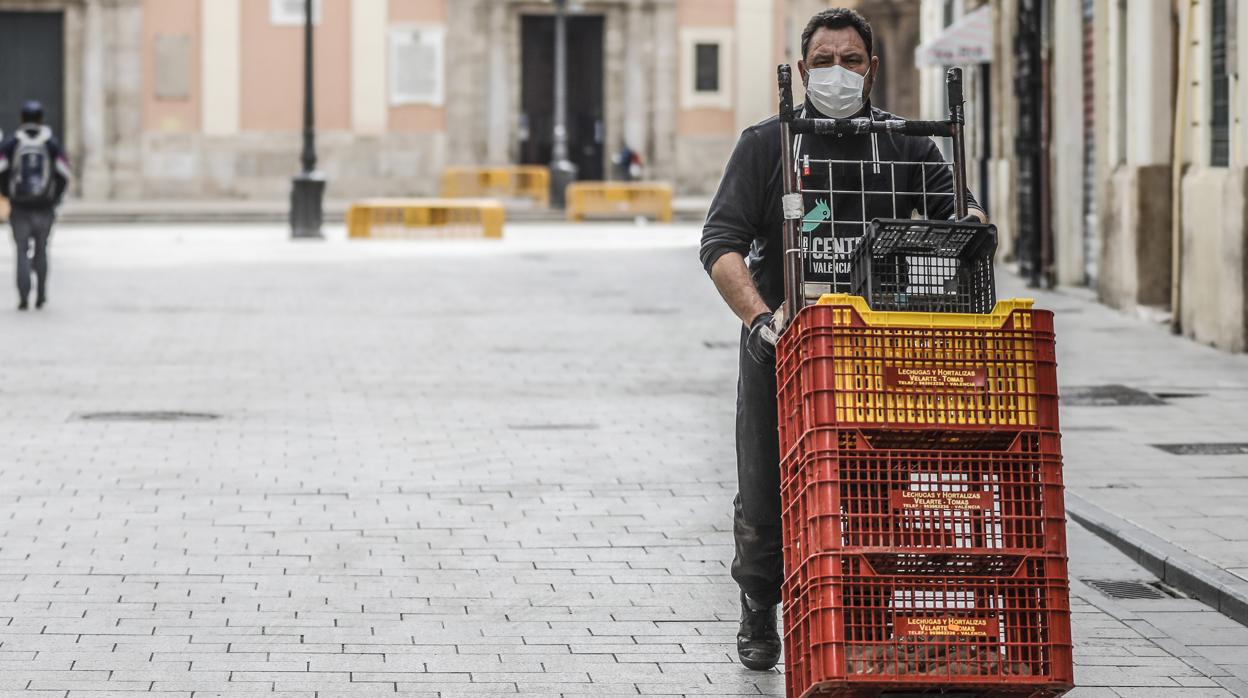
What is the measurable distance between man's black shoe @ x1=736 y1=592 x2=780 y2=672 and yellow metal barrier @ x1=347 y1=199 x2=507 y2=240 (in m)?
27.9

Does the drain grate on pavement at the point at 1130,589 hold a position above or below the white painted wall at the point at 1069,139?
below

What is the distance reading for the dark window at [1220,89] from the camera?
16.2 metres

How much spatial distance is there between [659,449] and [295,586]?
370cm

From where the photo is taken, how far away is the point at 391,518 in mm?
8953

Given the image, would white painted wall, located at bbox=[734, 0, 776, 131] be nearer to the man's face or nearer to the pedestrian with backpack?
the pedestrian with backpack

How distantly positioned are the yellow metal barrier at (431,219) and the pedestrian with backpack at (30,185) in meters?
14.6

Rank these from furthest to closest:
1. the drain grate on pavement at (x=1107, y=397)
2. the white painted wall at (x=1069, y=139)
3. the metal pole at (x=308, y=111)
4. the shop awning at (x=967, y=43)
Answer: the metal pole at (x=308, y=111) < the shop awning at (x=967, y=43) < the white painted wall at (x=1069, y=139) < the drain grate on pavement at (x=1107, y=397)

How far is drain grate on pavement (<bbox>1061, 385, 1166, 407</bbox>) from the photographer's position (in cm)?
1271

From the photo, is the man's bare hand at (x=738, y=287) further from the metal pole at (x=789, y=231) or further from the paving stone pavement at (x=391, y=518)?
the paving stone pavement at (x=391, y=518)

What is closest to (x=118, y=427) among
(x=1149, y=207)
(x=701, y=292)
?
(x=1149, y=207)

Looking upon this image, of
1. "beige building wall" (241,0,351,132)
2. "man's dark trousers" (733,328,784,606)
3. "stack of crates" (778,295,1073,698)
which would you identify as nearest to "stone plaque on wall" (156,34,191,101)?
"beige building wall" (241,0,351,132)

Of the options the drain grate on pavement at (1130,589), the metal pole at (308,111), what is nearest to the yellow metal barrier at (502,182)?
the metal pole at (308,111)

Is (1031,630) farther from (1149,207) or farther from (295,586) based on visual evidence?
(1149,207)

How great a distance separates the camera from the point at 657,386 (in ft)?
45.7
